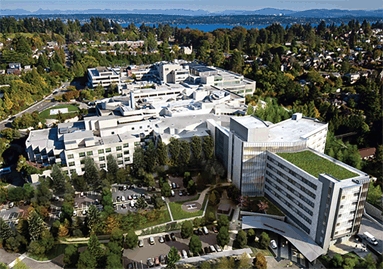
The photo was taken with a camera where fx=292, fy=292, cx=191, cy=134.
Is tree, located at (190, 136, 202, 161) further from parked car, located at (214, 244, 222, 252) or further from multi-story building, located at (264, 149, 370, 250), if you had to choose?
parked car, located at (214, 244, 222, 252)

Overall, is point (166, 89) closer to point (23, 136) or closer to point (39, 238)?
point (23, 136)

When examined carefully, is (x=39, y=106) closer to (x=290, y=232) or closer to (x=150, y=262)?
(x=150, y=262)

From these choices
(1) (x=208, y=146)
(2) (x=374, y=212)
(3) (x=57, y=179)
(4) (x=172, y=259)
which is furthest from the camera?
(1) (x=208, y=146)

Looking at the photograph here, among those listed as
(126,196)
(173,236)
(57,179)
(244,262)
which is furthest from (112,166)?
(244,262)

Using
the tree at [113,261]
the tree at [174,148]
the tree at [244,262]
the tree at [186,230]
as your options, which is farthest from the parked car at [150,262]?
the tree at [174,148]

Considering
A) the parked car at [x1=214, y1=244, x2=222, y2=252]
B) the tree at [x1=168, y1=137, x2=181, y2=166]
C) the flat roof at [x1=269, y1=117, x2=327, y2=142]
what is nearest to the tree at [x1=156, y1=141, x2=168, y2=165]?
the tree at [x1=168, y1=137, x2=181, y2=166]

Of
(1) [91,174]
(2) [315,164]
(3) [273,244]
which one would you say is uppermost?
(2) [315,164]

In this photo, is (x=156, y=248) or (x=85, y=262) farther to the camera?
(x=156, y=248)
